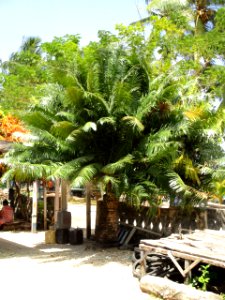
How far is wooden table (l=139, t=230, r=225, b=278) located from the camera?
24.6 ft

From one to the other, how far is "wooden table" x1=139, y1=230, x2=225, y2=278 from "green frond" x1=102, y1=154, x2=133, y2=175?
91.0 inches

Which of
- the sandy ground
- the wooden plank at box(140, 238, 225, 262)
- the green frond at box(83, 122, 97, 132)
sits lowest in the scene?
the sandy ground

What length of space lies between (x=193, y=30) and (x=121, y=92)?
15225 millimetres

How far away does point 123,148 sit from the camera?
1188cm

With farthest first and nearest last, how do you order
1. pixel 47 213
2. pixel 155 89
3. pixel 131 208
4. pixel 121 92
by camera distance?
pixel 47 213, pixel 131 208, pixel 155 89, pixel 121 92

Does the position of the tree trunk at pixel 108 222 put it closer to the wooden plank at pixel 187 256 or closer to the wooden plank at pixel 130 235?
the wooden plank at pixel 130 235

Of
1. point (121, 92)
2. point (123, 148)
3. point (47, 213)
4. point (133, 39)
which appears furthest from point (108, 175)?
point (133, 39)

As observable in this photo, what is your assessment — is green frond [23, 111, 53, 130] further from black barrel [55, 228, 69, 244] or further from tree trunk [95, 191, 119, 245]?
black barrel [55, 228, 69, 244]

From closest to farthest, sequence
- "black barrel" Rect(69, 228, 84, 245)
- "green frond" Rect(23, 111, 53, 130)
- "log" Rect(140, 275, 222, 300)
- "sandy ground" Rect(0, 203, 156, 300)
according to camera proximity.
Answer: "log" Rect(140, 275, 222, 300)
"sandy ground" Rect(0, 203, 156, 300)
"green frond" Rect(23, 111, 53, 130)
"black barrel" Rect(69, 228, 84, 245)

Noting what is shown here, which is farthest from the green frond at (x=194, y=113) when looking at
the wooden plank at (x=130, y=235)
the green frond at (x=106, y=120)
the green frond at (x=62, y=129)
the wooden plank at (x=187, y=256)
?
the wooden plank at (x=187, y=256)

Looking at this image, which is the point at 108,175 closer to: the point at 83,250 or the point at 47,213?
the point at 83,250

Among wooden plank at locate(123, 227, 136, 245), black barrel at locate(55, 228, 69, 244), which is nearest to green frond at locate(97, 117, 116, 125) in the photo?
wooden plank at locate(123, 227, 136, 245)

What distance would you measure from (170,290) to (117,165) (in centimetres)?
410

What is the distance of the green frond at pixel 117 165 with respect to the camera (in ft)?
35.7
